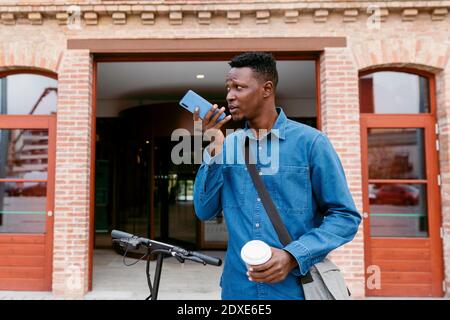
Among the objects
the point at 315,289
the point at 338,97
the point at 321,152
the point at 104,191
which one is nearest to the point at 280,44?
the point at 338,97

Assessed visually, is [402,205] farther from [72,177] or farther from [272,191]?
[72,177]

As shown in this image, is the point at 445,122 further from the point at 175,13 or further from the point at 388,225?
the point at 175,13

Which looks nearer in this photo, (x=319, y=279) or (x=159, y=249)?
(x=319, y=279)

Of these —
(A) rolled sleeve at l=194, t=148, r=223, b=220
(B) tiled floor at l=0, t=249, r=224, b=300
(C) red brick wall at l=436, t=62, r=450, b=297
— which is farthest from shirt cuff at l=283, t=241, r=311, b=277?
(C) red brick wall at l=436, t=62, r=450, b=297

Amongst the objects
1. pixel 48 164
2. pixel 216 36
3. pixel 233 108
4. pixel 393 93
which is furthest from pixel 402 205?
pixel 48 164

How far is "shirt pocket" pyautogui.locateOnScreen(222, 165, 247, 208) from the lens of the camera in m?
1.53

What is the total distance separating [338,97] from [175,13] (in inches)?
103

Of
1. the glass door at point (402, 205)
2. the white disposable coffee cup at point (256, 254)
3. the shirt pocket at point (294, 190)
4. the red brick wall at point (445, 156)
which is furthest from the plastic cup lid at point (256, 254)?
the red brick wall at point (445, 156)

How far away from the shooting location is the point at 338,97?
16.2 ft

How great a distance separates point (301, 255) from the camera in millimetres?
1275

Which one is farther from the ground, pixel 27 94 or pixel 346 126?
pixel 27 94

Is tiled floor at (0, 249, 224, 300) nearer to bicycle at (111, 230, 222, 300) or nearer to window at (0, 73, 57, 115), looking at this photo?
window at (0, 73, 57, 115)

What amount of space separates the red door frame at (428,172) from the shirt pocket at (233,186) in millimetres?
3953

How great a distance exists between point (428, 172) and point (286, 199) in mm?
4547
